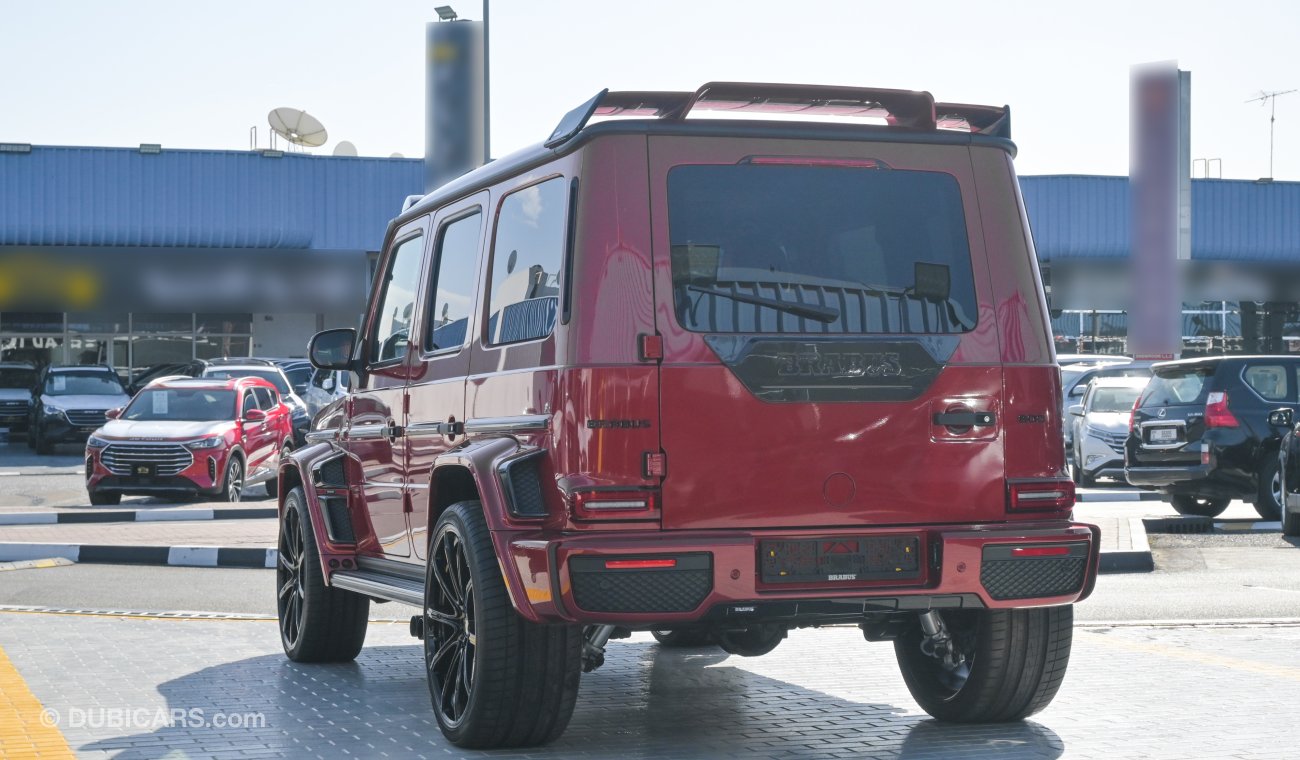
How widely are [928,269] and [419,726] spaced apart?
8.13 feet

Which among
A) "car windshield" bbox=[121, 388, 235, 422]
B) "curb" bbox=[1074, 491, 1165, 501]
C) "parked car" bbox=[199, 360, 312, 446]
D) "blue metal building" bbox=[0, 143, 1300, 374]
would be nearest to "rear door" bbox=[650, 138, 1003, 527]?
"curb" bbox=[1074, 491, 1165, 501]

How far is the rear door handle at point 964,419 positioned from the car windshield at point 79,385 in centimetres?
2961

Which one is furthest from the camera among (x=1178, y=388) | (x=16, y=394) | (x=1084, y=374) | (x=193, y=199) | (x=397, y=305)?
(x=193, y=199)

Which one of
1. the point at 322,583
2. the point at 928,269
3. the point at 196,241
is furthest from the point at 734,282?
the point at 196,241

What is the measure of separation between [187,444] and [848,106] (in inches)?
599

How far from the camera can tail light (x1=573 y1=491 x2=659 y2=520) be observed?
5.31 metres

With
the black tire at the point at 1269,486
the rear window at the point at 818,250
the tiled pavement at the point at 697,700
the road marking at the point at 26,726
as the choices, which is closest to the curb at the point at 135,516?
the tiled pavement at the point at 697,700

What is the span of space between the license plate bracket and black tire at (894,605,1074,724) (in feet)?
1.73

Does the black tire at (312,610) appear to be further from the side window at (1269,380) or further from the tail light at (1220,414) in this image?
the side window at (1269,380)

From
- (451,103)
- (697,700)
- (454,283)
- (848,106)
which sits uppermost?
(451,103)

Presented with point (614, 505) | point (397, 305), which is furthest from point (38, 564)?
point (614, 505)

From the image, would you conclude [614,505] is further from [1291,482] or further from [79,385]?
[79,385]

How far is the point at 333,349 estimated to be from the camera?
25.5 feet

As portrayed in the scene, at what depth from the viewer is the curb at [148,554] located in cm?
1351
